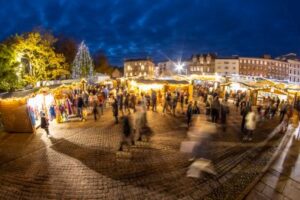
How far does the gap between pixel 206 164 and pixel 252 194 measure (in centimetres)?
198

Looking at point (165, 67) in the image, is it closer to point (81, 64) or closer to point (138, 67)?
point (138, 67)

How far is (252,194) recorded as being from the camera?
754 centimetres

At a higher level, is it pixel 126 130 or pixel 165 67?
pixel 165 67

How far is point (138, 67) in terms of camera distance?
308 feet

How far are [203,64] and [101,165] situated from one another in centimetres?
7201

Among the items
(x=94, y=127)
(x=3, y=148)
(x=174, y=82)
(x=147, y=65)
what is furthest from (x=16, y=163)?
(x=147, y=65)

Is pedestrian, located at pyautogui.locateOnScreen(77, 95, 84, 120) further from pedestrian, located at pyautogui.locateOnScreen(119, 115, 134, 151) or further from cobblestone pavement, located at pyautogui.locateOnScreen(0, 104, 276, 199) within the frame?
pedestrian, located at pyautogui.locateOnScreen(119, 115, 134, 151)

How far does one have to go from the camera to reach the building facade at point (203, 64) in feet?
250

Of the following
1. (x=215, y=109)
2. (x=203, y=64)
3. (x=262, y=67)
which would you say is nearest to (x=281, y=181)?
(x=215, y=109)

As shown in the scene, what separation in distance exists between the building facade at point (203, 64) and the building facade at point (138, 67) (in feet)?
62.3

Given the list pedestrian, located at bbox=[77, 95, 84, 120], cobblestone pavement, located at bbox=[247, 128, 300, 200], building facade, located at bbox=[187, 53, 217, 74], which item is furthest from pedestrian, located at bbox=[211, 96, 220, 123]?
building facade, located at bbox=[187, 53, 217, 74]

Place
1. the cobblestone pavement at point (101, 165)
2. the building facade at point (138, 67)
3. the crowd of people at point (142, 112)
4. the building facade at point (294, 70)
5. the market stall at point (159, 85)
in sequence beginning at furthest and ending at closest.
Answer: the building facade at point (138, 67) < the building facade at point (294, 70) < the market stall at point (159, 85) < the crowd of people at point (142, 112) < the cobblestone pavement at point (101, 165)

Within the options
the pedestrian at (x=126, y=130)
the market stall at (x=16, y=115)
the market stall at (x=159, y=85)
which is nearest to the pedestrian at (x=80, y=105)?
the market stall at (x=16, y=115)

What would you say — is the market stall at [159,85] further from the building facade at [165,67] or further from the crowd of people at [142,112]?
the building facade at [165,67]
